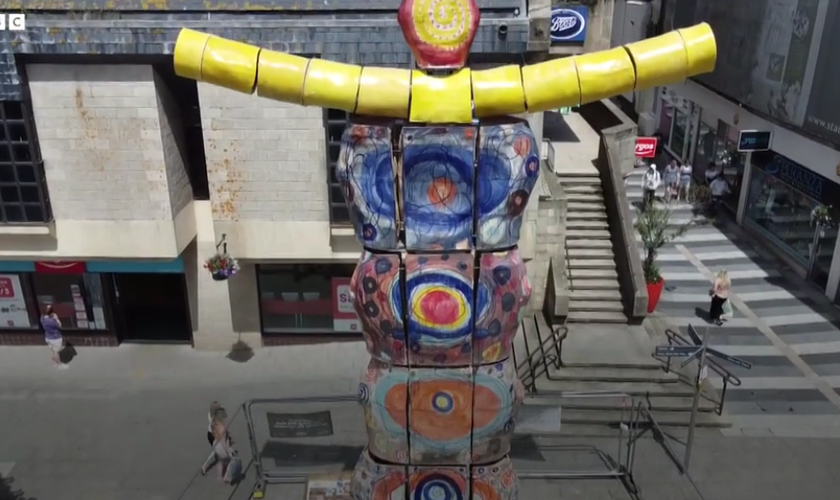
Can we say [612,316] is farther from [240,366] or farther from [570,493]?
[240,366]

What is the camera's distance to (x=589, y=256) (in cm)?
1656

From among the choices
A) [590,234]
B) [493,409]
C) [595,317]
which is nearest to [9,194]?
[493,409]

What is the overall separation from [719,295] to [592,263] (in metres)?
2.73

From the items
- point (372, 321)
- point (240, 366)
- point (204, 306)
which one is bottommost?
point (240, 366)

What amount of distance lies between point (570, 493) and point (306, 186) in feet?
22.2

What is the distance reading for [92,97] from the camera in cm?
1234

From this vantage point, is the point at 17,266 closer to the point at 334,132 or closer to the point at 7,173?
the point at 7,173

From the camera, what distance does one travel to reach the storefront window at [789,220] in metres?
17.2

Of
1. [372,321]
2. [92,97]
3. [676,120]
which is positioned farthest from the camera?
[676,120]

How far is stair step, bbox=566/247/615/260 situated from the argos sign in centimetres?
760

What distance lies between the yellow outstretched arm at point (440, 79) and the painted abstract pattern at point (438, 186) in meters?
0.15

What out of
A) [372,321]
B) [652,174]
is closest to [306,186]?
[372,321]

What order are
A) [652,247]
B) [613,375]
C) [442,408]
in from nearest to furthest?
[442,408] → [613,375] → [652,247]

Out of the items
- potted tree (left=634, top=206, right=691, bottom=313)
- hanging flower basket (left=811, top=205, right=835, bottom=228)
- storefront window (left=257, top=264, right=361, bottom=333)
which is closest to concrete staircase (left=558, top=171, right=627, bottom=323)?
potted tree (left=634, top=206, right=691, bottom=313)
